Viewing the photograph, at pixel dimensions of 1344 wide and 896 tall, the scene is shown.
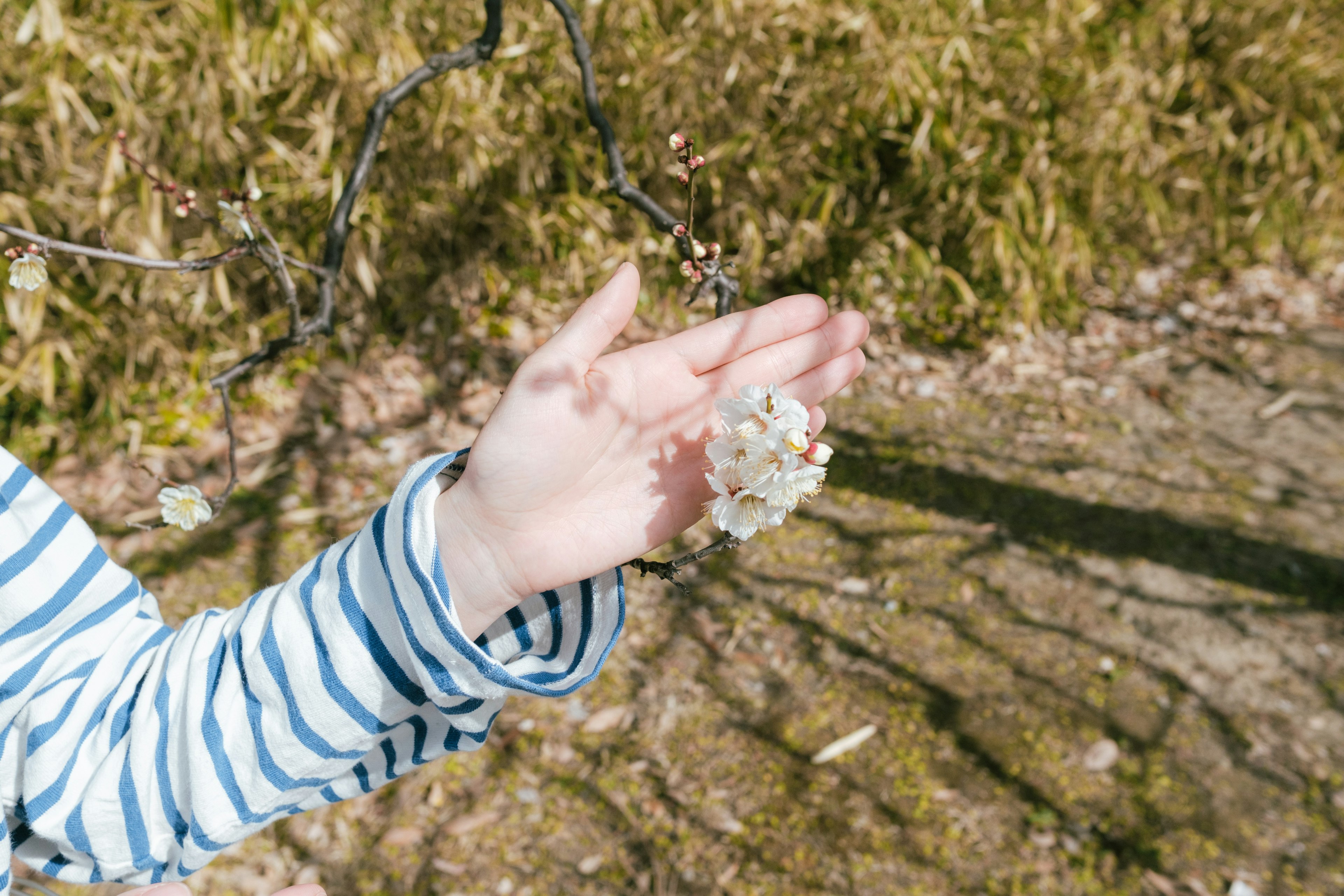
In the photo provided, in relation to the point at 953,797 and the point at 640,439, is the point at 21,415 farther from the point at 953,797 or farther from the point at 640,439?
the point at 953,797

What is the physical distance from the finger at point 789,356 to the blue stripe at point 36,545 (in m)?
0.97

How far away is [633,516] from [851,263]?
3.31 metres

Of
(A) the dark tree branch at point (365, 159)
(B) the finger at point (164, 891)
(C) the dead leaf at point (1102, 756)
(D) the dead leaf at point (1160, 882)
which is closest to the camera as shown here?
(B) the finger at point (164, 891)

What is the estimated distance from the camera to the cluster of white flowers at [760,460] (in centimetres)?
109

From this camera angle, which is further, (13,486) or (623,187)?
(623,187)

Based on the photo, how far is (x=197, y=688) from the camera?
3.34 feet

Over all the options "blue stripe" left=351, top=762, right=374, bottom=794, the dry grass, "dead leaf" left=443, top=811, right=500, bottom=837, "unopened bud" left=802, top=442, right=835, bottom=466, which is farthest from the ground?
"unopened bud" left=802, top=442, right=835, bottom=466

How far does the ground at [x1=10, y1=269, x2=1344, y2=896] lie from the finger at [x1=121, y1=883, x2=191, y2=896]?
53.8 inches

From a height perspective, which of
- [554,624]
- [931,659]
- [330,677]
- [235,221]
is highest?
[235,221]

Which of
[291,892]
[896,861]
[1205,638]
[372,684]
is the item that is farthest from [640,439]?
[1205,638]

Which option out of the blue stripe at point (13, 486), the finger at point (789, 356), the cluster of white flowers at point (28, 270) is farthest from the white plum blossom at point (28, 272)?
the finger at point (789, 356)

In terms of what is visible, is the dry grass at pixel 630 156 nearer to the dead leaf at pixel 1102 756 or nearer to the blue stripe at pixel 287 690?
the dead leaf at pixel 1102 756

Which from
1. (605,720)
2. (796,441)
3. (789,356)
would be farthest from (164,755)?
(605,720)

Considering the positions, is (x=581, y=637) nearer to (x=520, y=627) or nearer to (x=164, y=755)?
(x=520, y=627)
